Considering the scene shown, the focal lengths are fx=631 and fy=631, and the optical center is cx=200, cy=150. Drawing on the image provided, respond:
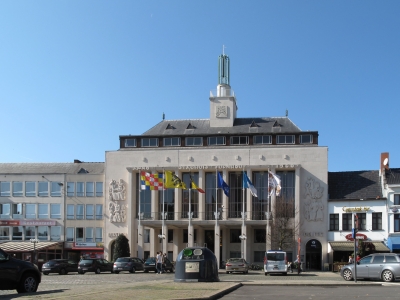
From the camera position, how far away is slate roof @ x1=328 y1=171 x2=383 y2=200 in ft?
220

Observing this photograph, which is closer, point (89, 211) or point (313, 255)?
point (313, 255)

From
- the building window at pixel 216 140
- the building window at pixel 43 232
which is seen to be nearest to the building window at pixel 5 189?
the building window at pixel 43 232

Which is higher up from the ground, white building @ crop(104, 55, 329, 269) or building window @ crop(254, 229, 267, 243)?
white building @ crop(104, 55, 329, 269)

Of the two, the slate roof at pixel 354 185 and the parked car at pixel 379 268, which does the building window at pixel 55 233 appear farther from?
the parked car at pixel 379 268

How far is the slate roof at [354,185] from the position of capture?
6719 cm

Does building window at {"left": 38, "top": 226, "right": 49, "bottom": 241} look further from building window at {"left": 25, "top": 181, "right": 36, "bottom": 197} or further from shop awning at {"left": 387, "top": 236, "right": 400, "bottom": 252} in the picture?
shop awning at {"left": 387, "top": 236, "right": 400, "bottom": 252}

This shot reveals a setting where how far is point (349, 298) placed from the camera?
828 inches

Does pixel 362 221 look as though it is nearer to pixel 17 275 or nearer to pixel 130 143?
pixel 130 143

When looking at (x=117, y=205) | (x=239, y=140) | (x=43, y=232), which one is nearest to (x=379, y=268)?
(x=239, y=140)

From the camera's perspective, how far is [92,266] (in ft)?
171

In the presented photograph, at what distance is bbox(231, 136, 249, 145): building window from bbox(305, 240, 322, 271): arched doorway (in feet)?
43.3

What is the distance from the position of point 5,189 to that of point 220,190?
25.9 meters

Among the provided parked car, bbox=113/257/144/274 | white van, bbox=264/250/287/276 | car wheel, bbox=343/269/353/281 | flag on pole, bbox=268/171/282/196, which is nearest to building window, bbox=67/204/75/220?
parked car, bbox=113/257/144/274

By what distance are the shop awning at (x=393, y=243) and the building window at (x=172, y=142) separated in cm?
2542
